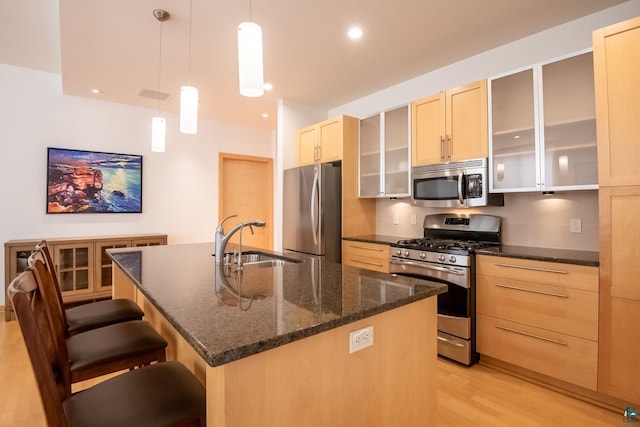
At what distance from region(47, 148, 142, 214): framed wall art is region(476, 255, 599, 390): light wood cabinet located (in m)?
4.26

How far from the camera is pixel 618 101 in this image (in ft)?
6.20

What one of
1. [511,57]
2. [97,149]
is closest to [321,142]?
[511,57]

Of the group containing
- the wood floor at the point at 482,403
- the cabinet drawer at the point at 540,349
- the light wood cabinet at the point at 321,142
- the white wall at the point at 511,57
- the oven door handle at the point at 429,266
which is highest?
the white wall at the point at 511,57

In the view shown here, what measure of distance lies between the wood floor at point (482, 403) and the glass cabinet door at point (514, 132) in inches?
55.6

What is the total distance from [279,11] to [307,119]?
2.06 metres

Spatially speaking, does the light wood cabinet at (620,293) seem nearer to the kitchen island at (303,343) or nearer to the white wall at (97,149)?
the kitchen island at (303,343)

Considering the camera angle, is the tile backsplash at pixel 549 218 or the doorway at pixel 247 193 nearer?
the tile backsplash at pixel 549 218

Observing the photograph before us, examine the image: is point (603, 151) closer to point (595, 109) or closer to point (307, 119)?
point (595, 109)

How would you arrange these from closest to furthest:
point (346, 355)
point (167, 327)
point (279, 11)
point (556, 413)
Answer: point (346, 355), point (167, 327), point (556, 413), point (279, 11)

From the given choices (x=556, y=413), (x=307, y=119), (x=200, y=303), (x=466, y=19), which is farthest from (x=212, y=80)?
(x=556, y=413)

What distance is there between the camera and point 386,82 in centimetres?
365

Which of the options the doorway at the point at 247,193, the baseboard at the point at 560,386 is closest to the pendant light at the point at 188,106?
the baseboard at the point at 560,386

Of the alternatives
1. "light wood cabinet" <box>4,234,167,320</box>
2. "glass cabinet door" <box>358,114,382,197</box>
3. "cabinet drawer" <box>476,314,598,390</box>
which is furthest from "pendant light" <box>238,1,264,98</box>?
"light wood cabinet" <box>4,234,167,320</box>

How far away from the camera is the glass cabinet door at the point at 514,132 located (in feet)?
7.96
